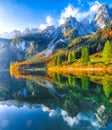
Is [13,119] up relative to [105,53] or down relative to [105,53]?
down

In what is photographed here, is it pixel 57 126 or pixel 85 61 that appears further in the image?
pixel 85 61

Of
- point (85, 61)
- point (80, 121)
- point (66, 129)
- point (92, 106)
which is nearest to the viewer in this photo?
point (66, 129)

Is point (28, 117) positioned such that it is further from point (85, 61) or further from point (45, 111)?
point (85, 61)

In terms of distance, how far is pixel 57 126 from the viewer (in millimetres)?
23250

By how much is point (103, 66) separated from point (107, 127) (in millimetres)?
112394

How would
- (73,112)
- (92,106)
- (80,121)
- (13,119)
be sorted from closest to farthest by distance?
(80,121), (13,119), (73,112), (92,106)

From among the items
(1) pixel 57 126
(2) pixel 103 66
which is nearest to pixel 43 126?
A: (1) pixel 57 126

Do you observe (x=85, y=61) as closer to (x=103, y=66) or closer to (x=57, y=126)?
(x=103, y=66)

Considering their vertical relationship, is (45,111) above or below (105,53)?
below

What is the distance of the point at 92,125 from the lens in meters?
23.2

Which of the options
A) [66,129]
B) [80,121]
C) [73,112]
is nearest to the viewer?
[66,129]

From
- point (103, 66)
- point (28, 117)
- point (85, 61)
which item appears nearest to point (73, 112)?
point (28, 117)

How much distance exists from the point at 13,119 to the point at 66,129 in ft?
27.0

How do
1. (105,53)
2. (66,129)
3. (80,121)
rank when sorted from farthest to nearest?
1. (105,53)
2. (80,121)
3. (66,129)
